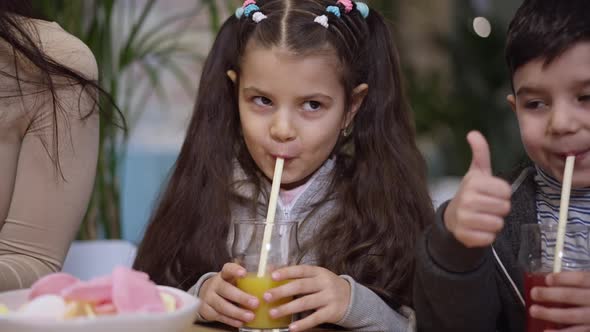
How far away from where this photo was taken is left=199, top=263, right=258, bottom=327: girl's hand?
1.25 metres

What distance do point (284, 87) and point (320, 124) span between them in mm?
95

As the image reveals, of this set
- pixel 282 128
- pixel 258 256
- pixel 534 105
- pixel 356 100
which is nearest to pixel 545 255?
pixel 534 105

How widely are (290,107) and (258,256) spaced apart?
1.16ft

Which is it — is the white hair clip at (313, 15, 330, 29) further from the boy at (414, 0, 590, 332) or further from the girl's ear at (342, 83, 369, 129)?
the boy at (414, 0, 590, 332)

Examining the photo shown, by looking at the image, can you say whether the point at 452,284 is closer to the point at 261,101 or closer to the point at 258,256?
the point at 258,256

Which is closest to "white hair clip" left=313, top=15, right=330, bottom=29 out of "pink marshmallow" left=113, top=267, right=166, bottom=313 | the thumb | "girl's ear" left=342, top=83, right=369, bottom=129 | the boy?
"girl's ear" left=342, top=83, right=369, bottom=129

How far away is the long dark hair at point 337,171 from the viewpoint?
156 cm

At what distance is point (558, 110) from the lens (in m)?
1.25

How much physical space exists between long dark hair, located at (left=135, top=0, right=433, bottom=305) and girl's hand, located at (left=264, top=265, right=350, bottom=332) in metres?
0.17

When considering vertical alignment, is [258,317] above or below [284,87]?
below

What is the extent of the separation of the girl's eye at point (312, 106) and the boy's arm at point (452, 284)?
38 cm

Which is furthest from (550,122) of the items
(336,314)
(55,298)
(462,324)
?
(55,298)

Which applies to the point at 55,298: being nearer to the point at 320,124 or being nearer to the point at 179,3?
the point at 320,124

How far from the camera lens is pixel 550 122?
126cm
